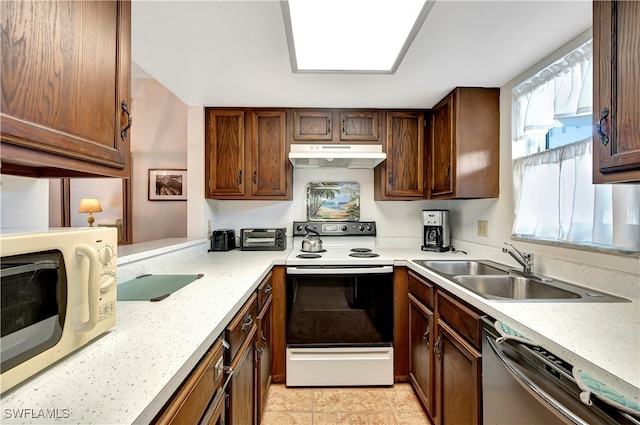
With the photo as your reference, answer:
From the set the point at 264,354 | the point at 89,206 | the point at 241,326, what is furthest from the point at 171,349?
the point at 89,206

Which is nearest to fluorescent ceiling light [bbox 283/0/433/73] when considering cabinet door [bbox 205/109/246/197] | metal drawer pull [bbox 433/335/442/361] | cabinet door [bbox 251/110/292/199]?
cabinet door [bbox 251/110/292/199]

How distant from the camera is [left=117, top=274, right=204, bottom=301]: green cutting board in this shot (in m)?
1.19

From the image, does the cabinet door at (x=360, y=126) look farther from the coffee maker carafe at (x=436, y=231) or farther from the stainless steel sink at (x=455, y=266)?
the stainless steel sink at (x=455, y=266)

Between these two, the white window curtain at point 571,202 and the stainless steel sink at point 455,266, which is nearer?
the white window curtain at point 571,202

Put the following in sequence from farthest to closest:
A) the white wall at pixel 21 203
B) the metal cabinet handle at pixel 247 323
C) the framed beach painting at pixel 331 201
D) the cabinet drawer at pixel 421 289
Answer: the framed beach painting at pixel 331 201 < the cabinet drawer at pixel 421 289 < the metal cabinet handle at pixel 247 323 < the white wall at pixel 21 203

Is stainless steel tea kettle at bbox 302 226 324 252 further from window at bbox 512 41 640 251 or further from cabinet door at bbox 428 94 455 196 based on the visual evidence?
window at bbox 512 41 640 251

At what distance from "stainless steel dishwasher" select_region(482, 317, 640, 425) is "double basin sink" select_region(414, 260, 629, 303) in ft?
0.81

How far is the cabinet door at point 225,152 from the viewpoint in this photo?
248cm

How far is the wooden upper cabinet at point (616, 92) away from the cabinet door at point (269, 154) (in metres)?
1.99

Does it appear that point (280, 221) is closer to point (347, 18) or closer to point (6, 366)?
point (347, 18)

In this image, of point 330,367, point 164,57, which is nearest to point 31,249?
point 164,57

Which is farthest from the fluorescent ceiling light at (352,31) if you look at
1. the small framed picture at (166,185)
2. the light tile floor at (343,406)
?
the small framed picture at (166,185)

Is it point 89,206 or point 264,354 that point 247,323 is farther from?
point 89,206

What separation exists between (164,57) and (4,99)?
4.50 feet
